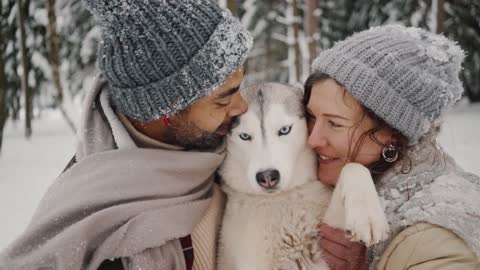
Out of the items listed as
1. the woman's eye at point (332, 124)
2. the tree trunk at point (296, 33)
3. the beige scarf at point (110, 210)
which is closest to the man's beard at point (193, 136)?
the beige scarf at point (110, 210)

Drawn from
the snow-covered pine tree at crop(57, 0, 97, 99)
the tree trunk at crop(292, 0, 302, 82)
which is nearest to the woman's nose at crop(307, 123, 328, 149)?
the tree trunk at crop(292, 0, 302, 82)

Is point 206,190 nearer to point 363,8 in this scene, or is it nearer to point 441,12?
point 441,12

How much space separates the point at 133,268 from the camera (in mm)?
1962

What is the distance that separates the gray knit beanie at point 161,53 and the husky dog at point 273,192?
34 cm

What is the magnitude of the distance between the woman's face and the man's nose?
314mm

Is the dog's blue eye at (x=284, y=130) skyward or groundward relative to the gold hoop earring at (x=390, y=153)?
groundward

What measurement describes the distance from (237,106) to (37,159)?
405 inches

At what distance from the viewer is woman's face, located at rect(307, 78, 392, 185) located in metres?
2.26

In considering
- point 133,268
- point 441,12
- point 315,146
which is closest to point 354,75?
point 315,146

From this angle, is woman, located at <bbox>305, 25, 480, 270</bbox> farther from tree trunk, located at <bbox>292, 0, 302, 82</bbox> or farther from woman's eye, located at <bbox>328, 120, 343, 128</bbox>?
tree trunk, located at <bbox>292, 0, 302, 82</bbox>

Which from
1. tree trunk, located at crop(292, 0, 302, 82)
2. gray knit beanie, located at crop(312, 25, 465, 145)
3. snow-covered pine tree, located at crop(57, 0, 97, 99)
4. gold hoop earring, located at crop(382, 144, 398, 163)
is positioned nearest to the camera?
gray knit beanie, located at crop(312, 25, 465, 145)

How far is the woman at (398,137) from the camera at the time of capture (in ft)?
6.14

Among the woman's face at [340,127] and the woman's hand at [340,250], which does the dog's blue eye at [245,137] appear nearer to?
the woman's face at [340,127]

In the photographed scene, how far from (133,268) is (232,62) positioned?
0.95m
